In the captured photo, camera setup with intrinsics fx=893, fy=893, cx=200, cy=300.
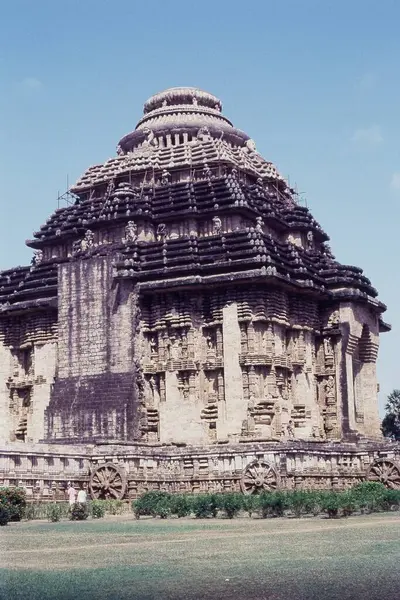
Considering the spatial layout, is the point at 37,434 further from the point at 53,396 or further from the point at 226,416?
the point at 226,416

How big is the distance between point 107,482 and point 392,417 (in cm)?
4246

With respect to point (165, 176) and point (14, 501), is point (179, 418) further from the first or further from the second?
point (14, 501)

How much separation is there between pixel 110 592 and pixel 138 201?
34563mm

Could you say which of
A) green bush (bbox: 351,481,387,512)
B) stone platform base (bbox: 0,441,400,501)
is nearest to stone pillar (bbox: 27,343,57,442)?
stone platform base (bbox: 0,441,400,501)

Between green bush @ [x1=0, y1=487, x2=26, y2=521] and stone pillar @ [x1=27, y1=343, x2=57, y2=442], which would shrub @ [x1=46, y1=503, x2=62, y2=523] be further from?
stone pillar @ [x1=27, y1=343, x2=57, y2=442]

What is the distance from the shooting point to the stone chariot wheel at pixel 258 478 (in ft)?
101

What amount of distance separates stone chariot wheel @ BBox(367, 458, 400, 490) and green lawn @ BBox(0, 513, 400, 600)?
12.0m

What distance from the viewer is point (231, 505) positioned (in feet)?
79.3

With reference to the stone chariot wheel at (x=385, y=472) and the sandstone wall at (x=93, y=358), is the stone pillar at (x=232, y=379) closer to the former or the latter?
the sandstone wall at (x=93, y=358)

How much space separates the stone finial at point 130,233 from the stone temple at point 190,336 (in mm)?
127

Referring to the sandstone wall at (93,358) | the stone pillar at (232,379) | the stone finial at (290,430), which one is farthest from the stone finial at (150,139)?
the stone finial at (290,430)

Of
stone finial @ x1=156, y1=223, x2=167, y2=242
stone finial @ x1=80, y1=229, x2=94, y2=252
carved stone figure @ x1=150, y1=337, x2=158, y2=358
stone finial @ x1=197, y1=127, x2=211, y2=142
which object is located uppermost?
stone finial @ x1=197, y1=127, x2=211, y2=142

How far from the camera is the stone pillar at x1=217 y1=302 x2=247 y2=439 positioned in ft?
127

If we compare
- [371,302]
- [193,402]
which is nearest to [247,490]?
[193,402]
